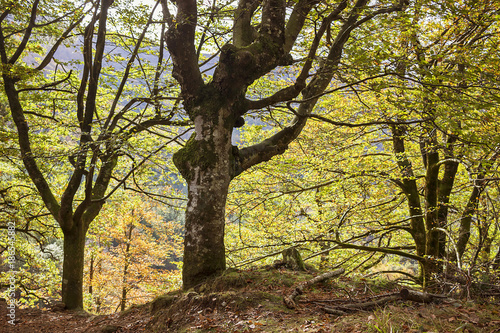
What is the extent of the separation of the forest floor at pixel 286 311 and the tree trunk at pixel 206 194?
13.0 inches

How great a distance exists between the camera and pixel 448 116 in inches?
177

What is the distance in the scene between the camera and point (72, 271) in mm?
6656

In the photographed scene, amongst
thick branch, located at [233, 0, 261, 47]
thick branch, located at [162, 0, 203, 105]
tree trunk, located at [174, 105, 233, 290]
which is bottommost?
tree trunk, located at [174, 105, 233, 290]

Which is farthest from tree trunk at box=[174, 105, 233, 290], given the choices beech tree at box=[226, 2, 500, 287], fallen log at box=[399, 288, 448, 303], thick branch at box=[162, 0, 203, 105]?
fallen log at box=[399, 288, 448, 303]

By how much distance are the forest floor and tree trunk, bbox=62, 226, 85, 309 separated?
224cm

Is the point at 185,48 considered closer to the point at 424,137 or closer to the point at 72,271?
the point at 424,137

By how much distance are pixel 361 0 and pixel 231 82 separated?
2.89 metres

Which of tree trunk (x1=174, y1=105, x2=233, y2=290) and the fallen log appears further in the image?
tree trunk (x1=174, y1=105, x2=233, y2=290)

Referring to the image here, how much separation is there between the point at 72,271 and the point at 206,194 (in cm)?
468

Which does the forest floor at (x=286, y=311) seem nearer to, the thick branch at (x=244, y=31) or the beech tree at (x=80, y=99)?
the beech tree at (x=80, y=99)

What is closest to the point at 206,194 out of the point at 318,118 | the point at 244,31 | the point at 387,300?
the point at 387,300

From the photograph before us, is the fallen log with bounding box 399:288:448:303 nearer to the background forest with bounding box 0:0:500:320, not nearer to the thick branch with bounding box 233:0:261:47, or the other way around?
the background forest with bounding box 0:0:500:320

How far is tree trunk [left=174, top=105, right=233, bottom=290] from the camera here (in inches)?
158

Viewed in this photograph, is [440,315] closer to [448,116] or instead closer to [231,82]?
[448,116]
